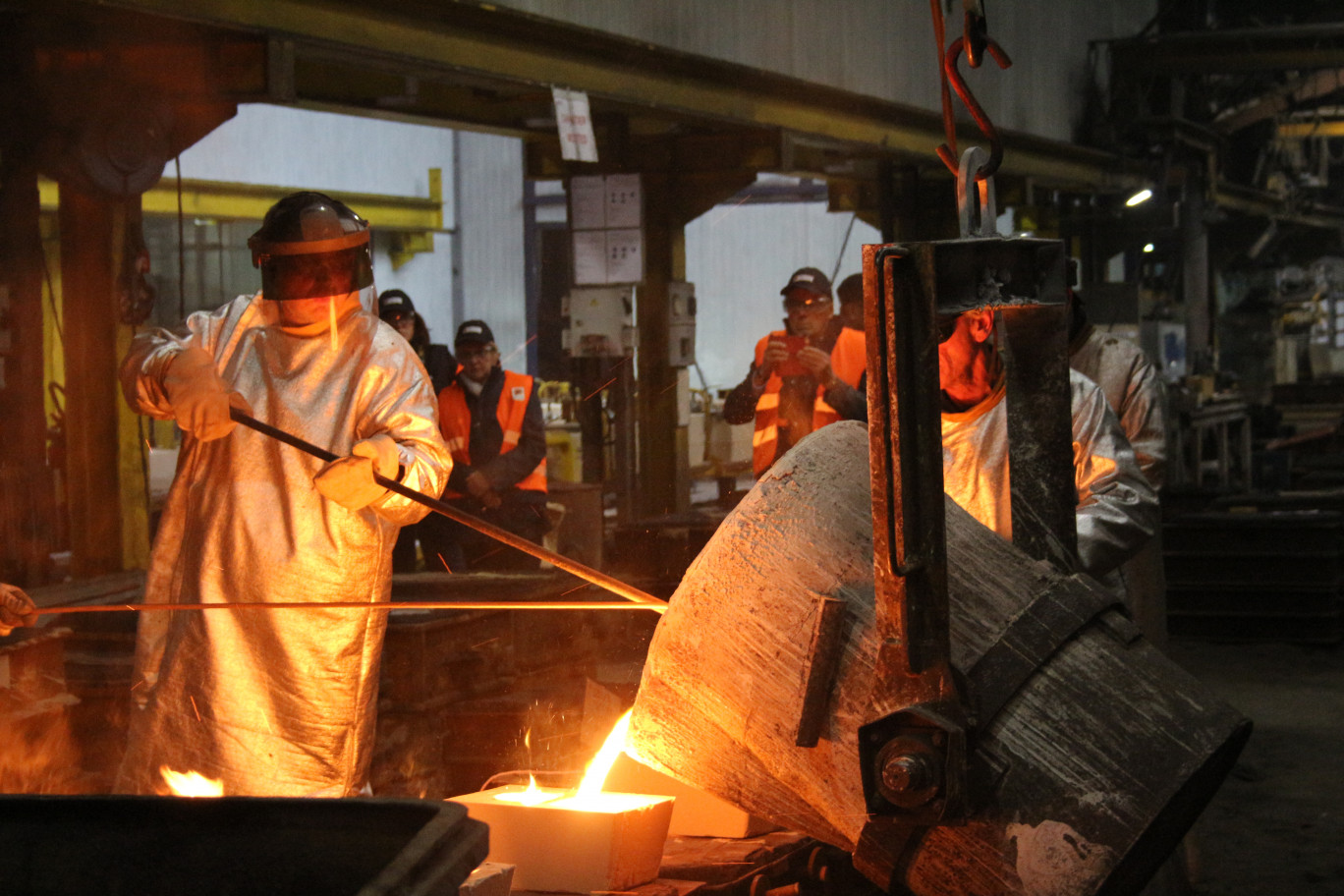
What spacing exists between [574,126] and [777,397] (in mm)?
1640

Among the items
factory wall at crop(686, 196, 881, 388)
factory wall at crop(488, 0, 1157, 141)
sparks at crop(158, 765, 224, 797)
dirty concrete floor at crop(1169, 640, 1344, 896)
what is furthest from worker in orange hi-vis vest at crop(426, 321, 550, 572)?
factory wall at crop(686, 196, 881, 388)

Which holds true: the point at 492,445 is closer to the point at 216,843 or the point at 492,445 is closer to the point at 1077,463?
the point at 1077,463

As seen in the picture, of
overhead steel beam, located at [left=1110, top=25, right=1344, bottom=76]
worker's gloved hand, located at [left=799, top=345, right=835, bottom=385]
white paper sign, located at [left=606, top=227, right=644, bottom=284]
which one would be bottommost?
worker's gloved hand, located at [left=799, top=345, right=835, bottom=385]

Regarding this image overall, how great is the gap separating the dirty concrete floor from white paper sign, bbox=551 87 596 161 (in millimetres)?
3738

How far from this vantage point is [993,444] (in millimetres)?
3029

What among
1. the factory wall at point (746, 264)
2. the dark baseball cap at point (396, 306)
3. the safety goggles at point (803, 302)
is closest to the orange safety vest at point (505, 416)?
the dark baseball cap at point (396, 306)

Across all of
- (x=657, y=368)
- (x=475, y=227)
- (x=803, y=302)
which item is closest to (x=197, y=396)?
(x=803, y=302)

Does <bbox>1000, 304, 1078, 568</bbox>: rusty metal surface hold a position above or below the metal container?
above

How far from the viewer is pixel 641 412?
858 cm

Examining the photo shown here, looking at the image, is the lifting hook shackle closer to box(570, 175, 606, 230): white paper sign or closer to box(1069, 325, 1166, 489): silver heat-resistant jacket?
box(1069, 325, 1166, 489): silver heat-resistant jacket

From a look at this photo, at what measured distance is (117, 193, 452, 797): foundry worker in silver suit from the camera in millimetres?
2855

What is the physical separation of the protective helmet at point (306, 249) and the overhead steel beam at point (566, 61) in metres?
2.04

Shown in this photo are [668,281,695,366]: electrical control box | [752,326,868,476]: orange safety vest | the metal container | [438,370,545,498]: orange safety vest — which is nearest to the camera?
the metal container

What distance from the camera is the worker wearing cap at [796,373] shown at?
570 centimetres
